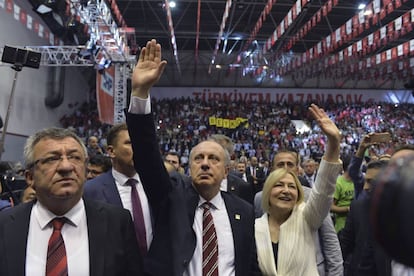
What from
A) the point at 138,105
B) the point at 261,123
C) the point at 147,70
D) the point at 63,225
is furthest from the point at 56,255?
the point at 261,123

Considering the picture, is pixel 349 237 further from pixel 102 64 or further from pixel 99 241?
pixel 102 64

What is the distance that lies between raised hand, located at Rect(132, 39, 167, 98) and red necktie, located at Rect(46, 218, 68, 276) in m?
0.58

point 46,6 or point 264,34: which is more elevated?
point 264,34

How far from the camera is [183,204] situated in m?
1.92

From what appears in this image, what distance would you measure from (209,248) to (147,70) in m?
0.80

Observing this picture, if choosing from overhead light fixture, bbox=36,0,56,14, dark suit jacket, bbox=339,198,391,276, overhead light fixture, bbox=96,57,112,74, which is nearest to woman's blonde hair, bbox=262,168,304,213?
dark suit jacket, bbox=339,198,391,276

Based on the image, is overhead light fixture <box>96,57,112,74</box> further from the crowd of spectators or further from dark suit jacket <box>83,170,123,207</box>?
dark suit jacket <box>83,170,123,207</box>

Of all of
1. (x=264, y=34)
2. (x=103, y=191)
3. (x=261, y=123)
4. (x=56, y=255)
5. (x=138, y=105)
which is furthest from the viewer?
(x=261, y=123)

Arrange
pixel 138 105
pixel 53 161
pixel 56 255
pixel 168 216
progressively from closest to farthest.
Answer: pixel 56 255 → pixel 53 161 → pixel 138 105 → pixel 168 216

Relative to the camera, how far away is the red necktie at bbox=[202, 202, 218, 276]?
6.09 ft

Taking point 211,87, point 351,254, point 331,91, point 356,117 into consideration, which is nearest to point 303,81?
point 331,91

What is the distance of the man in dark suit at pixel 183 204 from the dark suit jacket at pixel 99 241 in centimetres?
18

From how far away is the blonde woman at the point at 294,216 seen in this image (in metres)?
2.18

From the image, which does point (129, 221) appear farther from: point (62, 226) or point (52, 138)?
point (52, 138)
